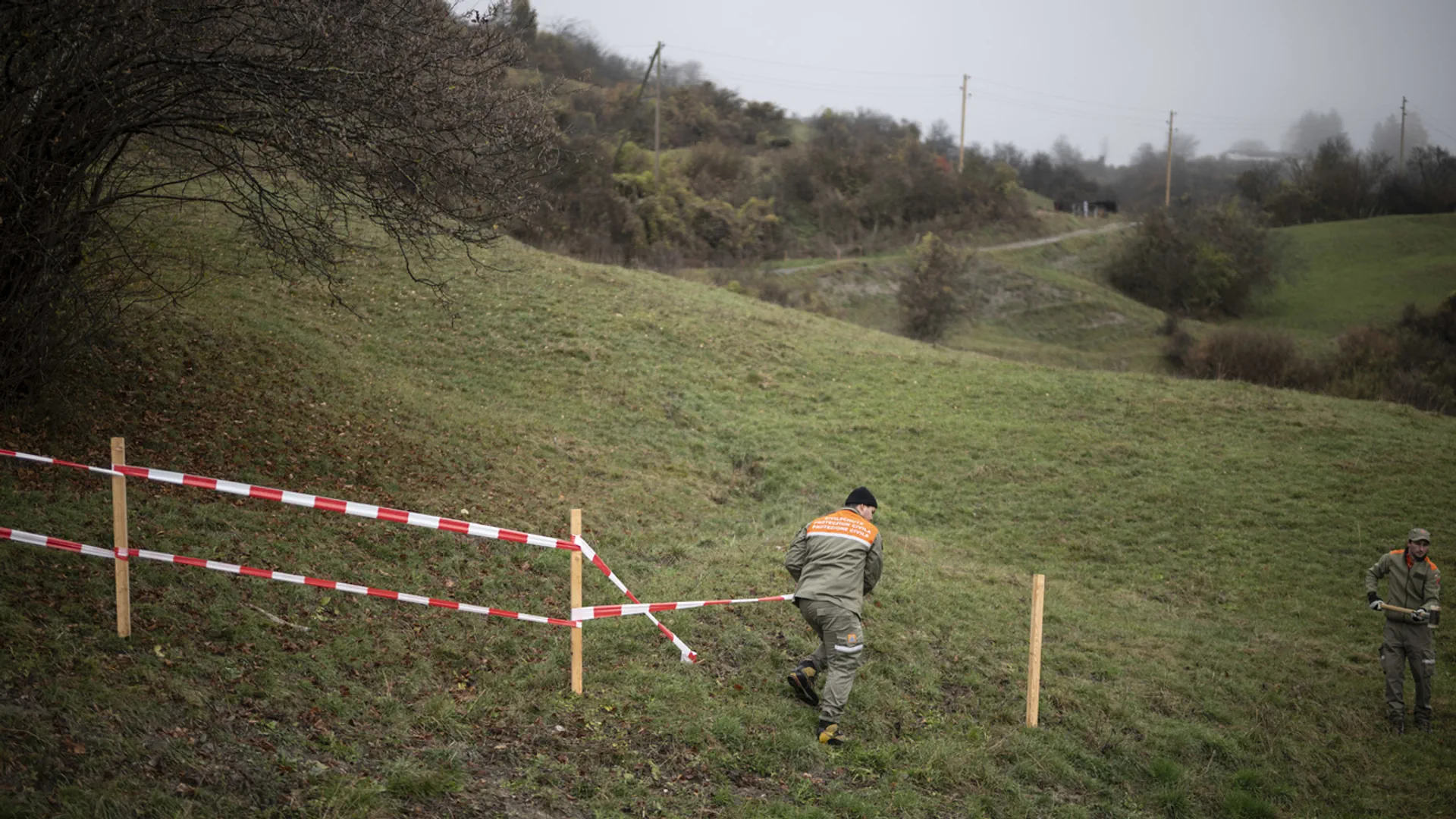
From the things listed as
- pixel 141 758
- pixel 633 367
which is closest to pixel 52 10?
pixel 141 758

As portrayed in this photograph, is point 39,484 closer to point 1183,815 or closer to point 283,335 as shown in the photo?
point 283,335

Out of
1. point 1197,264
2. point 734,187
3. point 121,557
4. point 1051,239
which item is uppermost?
point 734,187

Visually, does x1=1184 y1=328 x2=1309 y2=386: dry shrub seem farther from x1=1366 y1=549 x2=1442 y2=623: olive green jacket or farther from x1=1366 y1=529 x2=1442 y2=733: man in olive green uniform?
x1=1366 y1=529 x2=1442 y2=733: man in olive green uniform

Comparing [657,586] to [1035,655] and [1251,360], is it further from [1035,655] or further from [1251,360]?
[1251,360]

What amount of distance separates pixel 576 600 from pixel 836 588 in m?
2.20

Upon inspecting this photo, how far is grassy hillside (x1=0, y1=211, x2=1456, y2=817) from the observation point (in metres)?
6.27

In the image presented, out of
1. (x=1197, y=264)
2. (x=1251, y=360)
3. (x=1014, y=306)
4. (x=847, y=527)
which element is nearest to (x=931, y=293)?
(x=1251, y=360)

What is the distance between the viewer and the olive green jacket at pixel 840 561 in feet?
25.8

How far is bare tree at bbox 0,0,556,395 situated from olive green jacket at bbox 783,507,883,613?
5.73 metres

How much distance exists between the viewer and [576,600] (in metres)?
7.40

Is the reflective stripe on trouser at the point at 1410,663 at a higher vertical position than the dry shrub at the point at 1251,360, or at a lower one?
lower

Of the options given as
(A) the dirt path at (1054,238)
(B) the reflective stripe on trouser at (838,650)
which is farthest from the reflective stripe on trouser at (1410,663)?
(A) the dirt path at (1054,238)

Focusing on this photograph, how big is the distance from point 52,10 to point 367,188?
10.1 feet

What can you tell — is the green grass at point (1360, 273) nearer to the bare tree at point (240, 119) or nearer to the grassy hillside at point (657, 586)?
the grassy hillside at point (657, 586)
